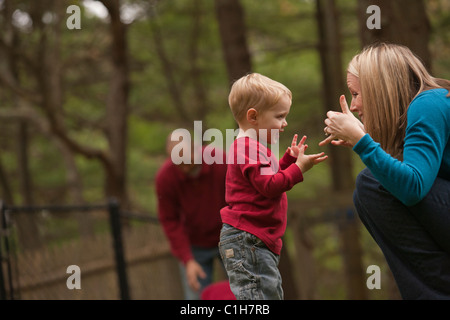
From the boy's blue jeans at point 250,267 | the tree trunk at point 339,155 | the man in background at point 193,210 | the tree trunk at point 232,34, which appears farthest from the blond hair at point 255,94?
the tree trunk at point 339,155

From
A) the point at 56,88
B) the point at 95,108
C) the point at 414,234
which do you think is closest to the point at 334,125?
the point at 414,234

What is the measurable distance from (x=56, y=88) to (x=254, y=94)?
742 cm

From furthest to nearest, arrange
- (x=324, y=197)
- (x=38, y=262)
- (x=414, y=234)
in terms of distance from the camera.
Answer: (x=324, y=197), (x=38, y=262), (x=414, y=234)

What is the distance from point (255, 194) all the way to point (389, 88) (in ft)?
2.31

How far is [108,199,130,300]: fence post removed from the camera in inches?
219

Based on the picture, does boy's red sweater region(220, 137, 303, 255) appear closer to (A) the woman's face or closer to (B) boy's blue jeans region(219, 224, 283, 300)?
(B) boy's blue jeans region(219, 224, 283, 300)

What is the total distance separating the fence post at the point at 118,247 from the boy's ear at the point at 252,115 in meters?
3.22

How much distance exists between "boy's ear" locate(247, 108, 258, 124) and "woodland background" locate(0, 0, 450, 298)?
3.79 metres

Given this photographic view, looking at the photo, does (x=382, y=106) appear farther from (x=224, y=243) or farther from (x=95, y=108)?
(x=95, y=108)

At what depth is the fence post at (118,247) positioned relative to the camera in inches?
219

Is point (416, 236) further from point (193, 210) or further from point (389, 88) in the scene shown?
point (193, 210)

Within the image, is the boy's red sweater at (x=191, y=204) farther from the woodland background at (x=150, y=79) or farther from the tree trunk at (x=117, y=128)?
the tree trunk at (x=117, y=128)

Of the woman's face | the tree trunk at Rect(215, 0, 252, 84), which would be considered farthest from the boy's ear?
the tree trunk at Rect(215, 0, 252, 84)
